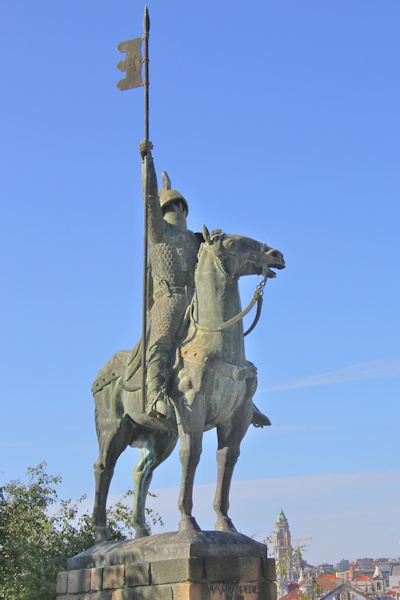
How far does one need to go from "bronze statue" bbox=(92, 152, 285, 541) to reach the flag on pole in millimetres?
1053

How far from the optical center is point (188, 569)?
9.20 metres

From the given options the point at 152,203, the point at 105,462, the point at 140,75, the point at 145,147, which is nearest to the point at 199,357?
the point at 152,203

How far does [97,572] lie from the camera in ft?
35.0

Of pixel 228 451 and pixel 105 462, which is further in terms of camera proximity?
pixel 105 462

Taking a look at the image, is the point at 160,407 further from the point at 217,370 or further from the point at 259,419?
the point at 259,419

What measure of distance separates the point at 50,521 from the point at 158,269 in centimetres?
1872

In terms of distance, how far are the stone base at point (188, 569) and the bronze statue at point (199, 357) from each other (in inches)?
14.6

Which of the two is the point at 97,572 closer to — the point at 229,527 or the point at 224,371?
the point at 229,527

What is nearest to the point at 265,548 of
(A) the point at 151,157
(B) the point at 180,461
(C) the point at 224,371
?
(B) the point at 180,461

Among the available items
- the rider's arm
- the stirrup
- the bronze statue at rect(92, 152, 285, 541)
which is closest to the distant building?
the bronze statue at rect(92, 152, 285, 541)

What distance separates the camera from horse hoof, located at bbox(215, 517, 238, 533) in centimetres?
1029

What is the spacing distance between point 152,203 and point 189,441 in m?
3.20

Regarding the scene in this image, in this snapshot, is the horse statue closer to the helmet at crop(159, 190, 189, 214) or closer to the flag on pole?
the helmet at crop(159, 190, 189, 214)

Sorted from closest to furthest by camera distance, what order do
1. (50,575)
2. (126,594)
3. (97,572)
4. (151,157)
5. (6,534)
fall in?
(126,594) < (97,572) < (151,157) < (50,575) < (6,534)
